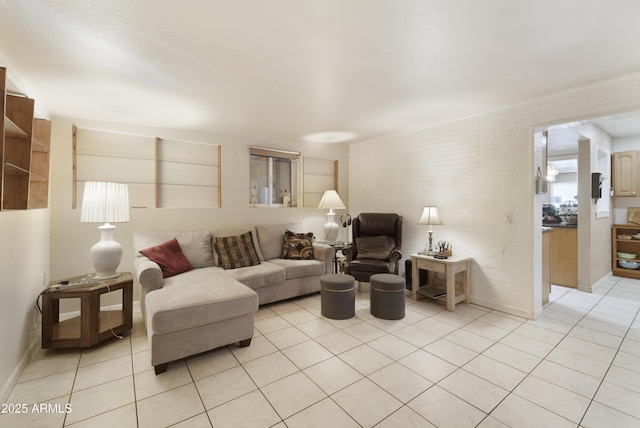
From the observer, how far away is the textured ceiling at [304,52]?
160cm

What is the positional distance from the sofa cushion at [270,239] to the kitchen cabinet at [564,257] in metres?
4.19

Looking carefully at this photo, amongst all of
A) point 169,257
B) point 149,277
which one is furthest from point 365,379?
point 169,257

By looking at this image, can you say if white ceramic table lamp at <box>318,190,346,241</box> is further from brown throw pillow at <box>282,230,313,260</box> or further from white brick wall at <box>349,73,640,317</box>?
white brick wall at <box>349,73,640,317</box>

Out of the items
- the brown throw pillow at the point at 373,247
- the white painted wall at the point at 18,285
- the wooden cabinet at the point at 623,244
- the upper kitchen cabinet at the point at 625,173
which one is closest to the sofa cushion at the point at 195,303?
the white painted wall at the point at 18,285

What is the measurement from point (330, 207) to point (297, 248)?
2.89 feet

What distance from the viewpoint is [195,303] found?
2248mm

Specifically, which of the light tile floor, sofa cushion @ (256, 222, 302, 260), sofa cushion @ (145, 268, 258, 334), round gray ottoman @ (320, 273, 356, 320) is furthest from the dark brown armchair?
sofa cushion @ (145, 268, 258, 334)

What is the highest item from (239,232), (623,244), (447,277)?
(239,232)

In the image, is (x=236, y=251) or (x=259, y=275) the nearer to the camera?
(x=259, y=275)

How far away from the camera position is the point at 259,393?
1.90 meters

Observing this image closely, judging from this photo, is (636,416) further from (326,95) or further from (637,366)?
(326,95)

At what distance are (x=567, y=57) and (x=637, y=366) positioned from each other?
253 cm

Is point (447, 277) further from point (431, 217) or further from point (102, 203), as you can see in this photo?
point (102, 203)

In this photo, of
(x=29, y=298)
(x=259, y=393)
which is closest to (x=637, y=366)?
(x=259, y=393)
